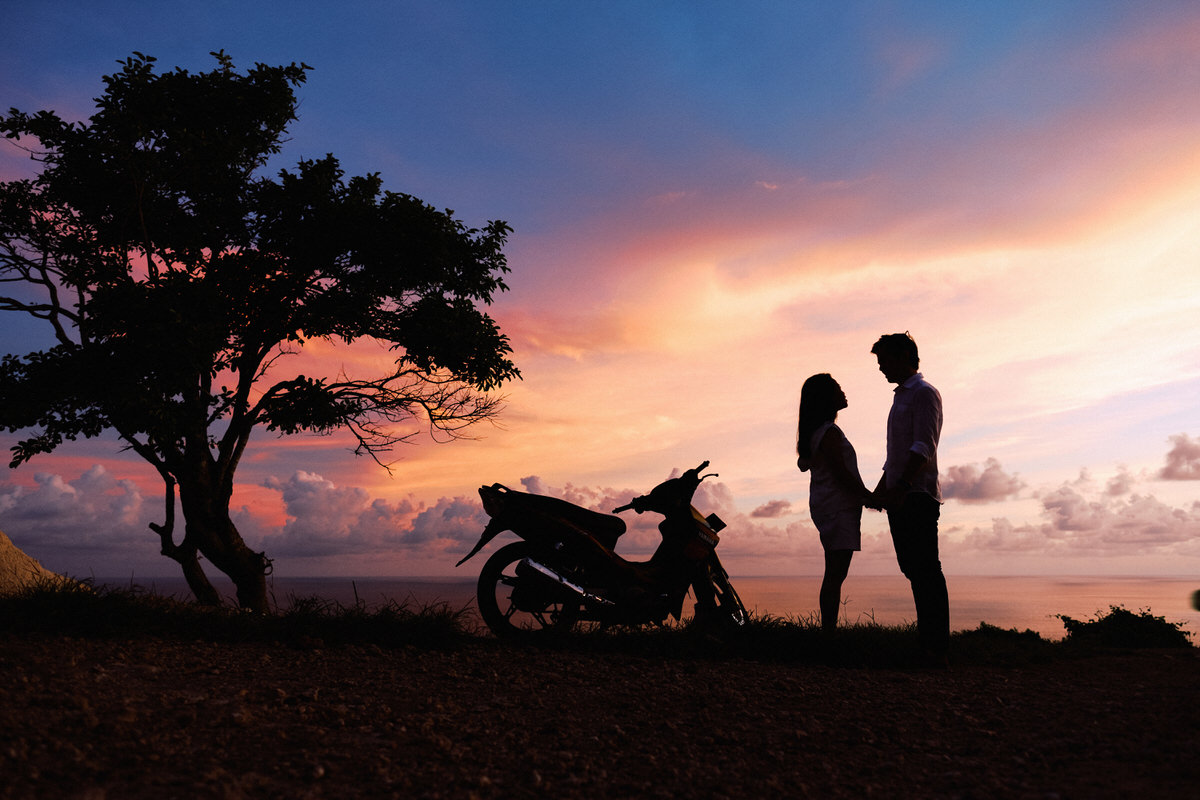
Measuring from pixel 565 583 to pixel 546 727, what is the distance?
7.60ft

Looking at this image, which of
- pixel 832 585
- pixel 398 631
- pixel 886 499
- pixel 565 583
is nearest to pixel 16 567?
pixel 398 631

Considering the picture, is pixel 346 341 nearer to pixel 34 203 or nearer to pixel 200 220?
pixel 200 220

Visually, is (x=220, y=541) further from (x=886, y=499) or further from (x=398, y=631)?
(x=886, y=499)

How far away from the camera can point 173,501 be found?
10.3 m

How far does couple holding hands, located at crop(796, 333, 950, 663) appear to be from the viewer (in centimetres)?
590

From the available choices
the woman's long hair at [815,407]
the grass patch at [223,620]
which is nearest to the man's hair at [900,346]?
the woman's long hair at [815,407]

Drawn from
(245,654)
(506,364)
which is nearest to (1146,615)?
(506,364)

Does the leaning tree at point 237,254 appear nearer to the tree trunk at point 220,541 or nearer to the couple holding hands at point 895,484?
the tree trunk at point 220,541

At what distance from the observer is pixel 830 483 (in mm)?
6281

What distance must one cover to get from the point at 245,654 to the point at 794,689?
399 cm

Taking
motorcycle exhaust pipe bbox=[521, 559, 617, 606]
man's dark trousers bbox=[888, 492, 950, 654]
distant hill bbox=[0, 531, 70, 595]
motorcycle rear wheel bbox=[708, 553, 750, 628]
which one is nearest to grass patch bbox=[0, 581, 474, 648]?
motorcycle exhaust pipe bbox=[521, 559, 617, 606]

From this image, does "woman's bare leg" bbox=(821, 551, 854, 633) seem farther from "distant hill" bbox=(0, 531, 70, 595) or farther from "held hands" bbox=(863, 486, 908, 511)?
"distant hill" bbox=(0, 531, 70, 595)

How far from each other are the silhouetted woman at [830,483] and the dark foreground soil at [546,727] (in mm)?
775

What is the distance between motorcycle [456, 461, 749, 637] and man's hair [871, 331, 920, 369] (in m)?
1.85
